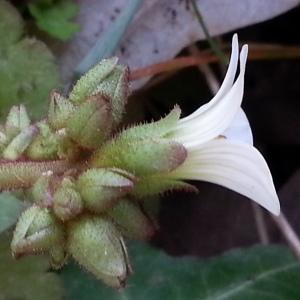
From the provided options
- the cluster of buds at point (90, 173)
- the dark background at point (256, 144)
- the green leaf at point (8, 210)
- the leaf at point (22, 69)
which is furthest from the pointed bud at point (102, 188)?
the dark background at point (256, 144)

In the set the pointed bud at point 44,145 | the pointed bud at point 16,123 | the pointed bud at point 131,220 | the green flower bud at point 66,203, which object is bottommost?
the pointed bud at point 131,220

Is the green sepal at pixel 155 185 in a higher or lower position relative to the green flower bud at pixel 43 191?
lower

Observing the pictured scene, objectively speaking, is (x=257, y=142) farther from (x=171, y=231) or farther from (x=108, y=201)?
(x=108, y=201)

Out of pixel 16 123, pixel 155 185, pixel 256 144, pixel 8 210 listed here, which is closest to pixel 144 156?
pixel 155 185

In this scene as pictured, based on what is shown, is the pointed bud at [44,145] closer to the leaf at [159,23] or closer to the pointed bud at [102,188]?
the pointed bud at [102,188]

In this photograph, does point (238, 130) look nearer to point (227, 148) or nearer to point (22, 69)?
point (227, 148)

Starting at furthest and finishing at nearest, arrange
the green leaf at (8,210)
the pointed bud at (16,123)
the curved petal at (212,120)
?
the green leaf at (8,210) → the pointed bud at (16,123) → the curved petal at (212,120)
